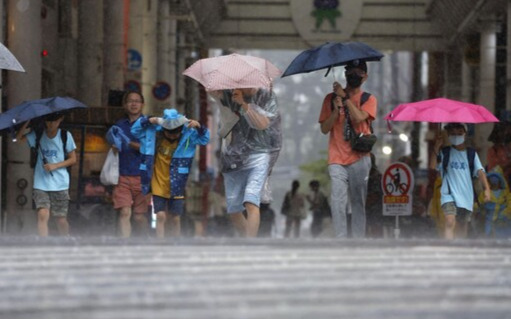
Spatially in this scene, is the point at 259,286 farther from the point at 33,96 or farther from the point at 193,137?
the point at 33,96

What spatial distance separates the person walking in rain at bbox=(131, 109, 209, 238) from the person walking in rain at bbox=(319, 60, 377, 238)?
1.59 metres

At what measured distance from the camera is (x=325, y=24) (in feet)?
158

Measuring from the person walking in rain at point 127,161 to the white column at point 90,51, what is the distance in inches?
664

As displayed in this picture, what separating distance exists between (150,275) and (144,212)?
9103 mm

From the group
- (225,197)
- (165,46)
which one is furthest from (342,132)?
(165,46)

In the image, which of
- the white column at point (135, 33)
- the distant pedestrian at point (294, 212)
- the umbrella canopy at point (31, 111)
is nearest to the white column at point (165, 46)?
the white column at point (135, 33)

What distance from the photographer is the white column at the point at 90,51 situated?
102ft

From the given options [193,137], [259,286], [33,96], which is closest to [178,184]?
[193,137]

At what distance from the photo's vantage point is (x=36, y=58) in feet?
83.4

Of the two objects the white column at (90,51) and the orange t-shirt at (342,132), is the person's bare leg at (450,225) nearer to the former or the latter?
the orange t-shirt at (342,132)

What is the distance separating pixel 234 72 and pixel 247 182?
1070 mm

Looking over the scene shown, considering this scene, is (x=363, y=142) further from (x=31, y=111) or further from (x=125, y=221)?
(x=31, y=111)

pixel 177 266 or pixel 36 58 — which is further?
pixel 36 58

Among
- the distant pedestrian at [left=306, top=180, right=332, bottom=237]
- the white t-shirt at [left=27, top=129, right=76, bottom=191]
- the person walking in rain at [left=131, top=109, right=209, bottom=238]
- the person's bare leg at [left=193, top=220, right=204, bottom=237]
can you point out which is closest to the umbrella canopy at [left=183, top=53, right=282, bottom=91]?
the person walking in rain at [left=131, top=109, right=209, bottom=238]
